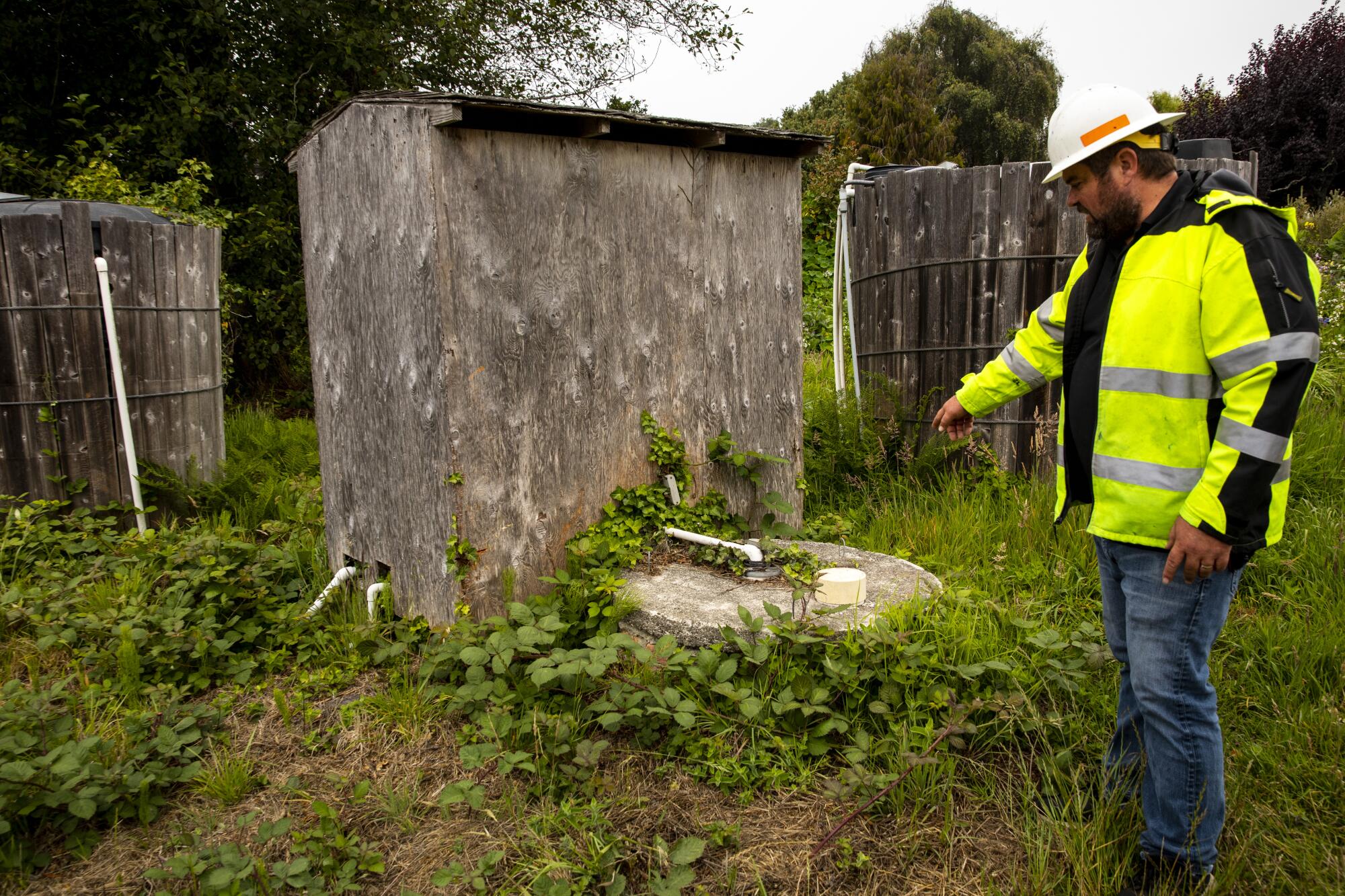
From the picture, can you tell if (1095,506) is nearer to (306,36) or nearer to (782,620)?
(782,620)

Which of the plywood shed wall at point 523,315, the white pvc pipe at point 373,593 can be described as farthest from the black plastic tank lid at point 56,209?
the white pvc pipe at point 373,593

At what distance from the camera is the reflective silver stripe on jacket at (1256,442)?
6.74 ft

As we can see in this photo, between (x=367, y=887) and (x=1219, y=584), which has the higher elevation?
(x=1219, y=584)

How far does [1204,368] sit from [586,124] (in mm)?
2461

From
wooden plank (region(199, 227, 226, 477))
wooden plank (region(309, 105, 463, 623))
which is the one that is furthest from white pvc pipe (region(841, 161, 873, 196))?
wooden plank (region(199, 227, 226, 477))

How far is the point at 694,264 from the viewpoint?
419 centimetres

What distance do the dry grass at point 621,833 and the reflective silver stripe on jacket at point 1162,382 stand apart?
136 centimetres

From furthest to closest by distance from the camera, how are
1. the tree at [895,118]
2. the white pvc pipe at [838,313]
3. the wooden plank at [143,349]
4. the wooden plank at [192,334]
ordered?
the tree at [895,118], the white pvc pipe at [838,313], the wooden plank at [192,334], the wooden plank at [143,349]

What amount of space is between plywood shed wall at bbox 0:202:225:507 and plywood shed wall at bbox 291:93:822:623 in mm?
1504

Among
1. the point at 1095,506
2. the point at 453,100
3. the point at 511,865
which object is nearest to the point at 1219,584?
the point at 1095,506

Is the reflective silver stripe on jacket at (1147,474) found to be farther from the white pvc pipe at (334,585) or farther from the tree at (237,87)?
the tree at (237,87)

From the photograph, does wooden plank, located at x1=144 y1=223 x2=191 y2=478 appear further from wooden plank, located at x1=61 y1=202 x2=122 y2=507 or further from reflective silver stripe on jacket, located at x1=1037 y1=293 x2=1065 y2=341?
reflective silver stripe on jacket, located at x1=1037 y1=293 x2=1065 y2=341

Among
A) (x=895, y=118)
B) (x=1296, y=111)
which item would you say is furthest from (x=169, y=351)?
(x=895, y=118)

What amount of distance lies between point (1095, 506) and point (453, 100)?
253cm
